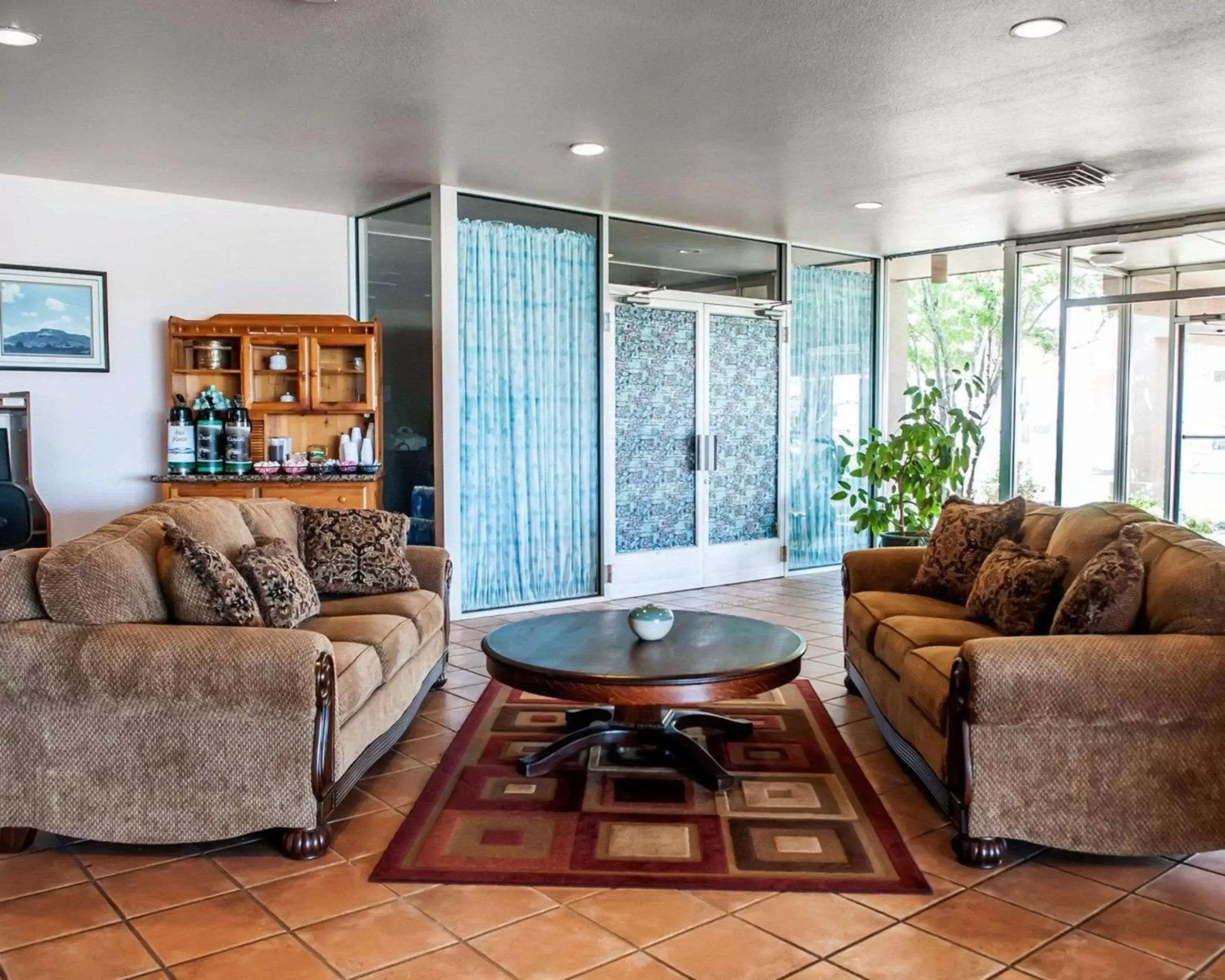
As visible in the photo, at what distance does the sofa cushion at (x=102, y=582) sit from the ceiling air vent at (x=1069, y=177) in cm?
467

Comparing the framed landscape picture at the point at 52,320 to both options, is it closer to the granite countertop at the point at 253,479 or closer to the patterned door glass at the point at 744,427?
the granite countertop at the point at 253,479

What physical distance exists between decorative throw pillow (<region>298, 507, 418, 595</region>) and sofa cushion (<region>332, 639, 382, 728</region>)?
0.96 meters

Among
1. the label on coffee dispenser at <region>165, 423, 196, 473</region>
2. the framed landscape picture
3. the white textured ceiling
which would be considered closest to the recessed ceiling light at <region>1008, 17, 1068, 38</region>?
the white textured ceiling

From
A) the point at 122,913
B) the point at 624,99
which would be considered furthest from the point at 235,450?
the point at 122,913

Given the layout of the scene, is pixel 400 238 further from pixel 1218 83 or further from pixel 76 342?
pixel 1218 83

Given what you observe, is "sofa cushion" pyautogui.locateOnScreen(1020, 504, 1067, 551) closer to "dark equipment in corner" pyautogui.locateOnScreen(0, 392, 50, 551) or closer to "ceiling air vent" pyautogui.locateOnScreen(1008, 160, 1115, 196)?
"ceiling air vent" pyautogui.locateOnScreen(1008, 160, 1115, 196)

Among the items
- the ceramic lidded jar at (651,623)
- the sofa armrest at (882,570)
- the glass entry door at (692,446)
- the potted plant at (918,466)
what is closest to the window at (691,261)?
the glass entry door at (692,446)

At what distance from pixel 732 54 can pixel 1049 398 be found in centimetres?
452

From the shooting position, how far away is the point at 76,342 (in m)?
5.73

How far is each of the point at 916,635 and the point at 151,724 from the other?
2415 millimetres

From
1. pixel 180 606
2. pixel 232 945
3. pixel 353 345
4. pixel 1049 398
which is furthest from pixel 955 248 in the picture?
pixel 232 945

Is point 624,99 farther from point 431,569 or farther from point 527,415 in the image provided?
point 527,415

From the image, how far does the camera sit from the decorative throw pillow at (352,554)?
4250mm

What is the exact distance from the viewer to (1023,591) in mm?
3398
